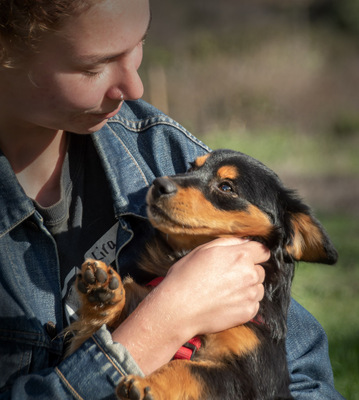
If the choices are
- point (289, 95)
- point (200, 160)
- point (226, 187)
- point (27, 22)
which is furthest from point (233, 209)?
point (289, 95)

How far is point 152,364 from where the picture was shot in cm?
198

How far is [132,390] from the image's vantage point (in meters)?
1.86

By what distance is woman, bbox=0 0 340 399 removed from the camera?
1968mm

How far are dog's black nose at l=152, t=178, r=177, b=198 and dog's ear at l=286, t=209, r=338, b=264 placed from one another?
502 mm

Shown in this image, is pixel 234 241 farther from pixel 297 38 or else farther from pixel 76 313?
pixel 297 38

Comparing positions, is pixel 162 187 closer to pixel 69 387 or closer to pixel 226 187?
pixel 226 187

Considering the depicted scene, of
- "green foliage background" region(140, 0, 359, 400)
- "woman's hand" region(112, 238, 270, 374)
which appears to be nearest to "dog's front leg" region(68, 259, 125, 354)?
"woman's hand" region(112, 238, 270, 374)

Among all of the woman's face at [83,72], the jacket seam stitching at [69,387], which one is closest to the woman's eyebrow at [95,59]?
the woman's face at [83,72]

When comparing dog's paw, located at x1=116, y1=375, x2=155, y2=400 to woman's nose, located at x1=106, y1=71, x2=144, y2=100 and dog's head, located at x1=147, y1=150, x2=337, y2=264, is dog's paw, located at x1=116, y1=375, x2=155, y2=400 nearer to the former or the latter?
dog's head, located at x1=147, y1=150, x2=337, y2=264

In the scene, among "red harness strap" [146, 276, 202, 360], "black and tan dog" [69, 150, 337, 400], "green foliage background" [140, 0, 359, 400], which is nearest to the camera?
"black and tan dog" [69, 150, 337, 400]

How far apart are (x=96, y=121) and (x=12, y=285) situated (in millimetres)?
619

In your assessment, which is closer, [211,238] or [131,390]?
[131,390]

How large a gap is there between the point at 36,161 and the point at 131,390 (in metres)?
0.93

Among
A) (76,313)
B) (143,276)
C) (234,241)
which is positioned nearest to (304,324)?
(234,241)
